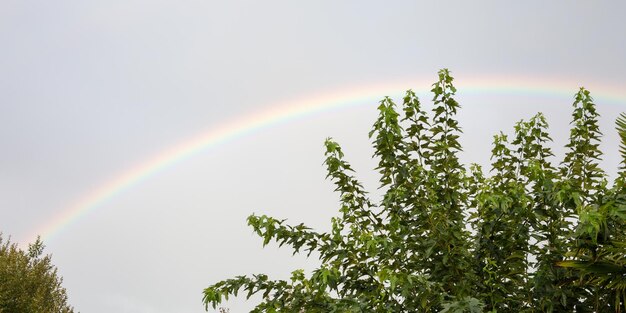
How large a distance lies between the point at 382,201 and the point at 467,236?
1.47m

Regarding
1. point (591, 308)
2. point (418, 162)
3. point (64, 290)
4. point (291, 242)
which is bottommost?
point (591, 308)

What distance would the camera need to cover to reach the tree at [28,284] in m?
20.3

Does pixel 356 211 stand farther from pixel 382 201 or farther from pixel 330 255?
pixel 330 255

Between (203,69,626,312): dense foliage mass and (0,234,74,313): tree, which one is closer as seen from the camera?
(203,69,626,312): dense foliage mass

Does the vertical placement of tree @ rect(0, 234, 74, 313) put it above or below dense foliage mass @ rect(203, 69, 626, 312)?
above

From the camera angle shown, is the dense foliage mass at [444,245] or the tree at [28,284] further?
the tree at [28,284]

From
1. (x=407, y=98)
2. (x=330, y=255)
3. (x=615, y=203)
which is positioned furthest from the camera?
(x=407, y=98)

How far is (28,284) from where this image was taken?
21.0 metres

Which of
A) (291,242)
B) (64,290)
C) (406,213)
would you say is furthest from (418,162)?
(64,290)

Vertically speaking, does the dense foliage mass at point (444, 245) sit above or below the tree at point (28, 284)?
below

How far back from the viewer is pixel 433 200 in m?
7.82

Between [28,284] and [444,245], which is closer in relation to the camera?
[444,245]

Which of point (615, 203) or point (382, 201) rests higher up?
point (382, 201)

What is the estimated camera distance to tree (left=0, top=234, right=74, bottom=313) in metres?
20.3
